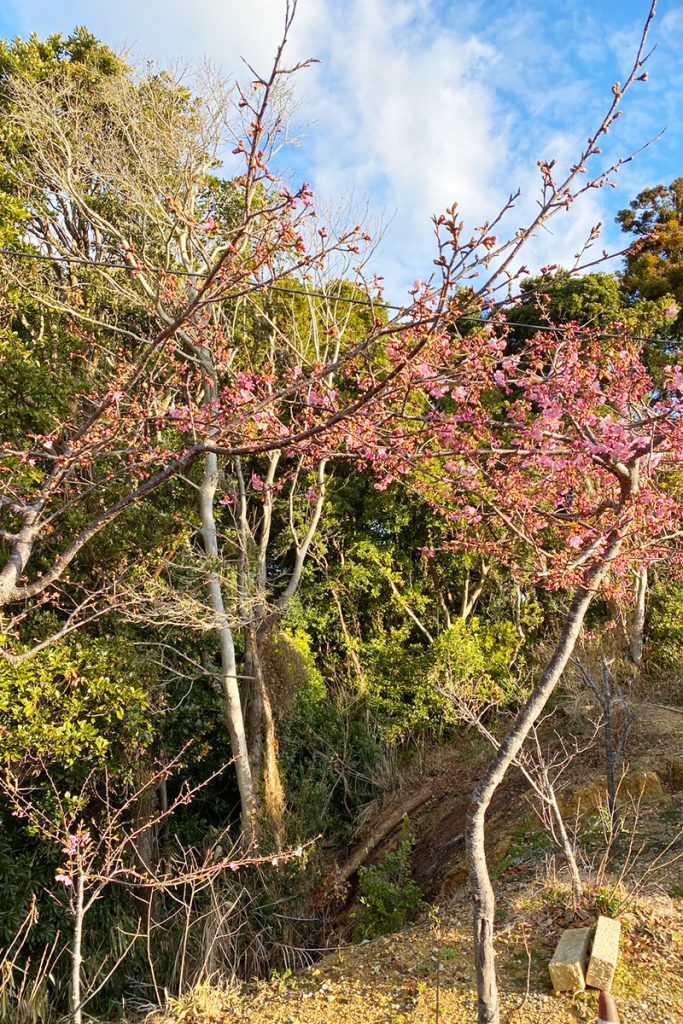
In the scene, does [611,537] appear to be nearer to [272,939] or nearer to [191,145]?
[272,939]

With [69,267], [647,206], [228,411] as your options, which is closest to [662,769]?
[228,411]

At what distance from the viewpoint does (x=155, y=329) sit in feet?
29.3

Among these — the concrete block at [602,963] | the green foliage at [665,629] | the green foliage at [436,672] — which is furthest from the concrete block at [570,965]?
the green foliage at [665,629]

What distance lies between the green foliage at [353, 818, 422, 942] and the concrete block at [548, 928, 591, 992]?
83.4 inches

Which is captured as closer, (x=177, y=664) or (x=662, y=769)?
(x=662, y=769)

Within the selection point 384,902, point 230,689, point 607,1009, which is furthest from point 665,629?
point 607,1009

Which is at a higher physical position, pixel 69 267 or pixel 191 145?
pixel 191 145

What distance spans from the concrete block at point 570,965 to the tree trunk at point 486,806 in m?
0.60

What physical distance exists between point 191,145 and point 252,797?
709cm

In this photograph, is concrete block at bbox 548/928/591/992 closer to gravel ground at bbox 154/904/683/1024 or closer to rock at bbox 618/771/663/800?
gravel ground at bbox 154/904/683/1024

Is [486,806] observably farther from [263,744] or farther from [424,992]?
[263,744]

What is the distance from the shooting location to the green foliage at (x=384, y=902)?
5406mm

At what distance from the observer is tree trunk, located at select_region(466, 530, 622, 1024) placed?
272 centimetres

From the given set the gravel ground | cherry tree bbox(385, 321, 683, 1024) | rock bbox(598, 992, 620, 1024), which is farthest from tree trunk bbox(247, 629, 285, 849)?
rock bbox(598, 992, 620, 1024)
